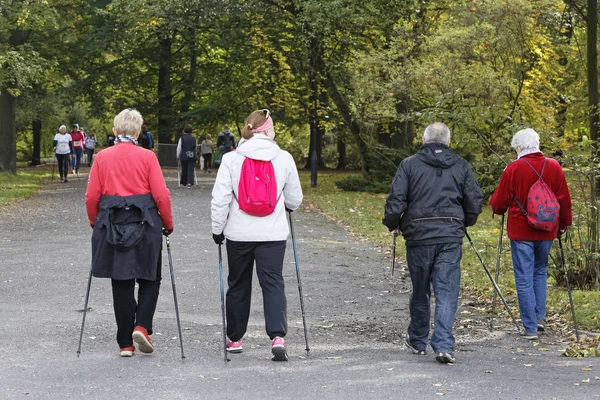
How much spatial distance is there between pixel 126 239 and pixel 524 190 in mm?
3570

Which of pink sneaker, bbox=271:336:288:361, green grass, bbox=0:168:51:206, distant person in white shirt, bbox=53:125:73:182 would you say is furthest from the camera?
A: distant person in white shirt, bbox=53:125:73:182

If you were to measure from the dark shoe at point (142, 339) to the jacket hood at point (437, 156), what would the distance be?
2461 mm

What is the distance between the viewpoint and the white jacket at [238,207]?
744 centimetres

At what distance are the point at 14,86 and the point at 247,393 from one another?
34.6 m

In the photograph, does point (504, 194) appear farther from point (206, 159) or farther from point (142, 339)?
point (206, 159)

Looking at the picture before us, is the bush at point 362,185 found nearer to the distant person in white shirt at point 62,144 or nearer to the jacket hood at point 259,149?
the distant person in white shirt at point 62,144

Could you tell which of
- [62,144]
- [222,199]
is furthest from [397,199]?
[62,144]

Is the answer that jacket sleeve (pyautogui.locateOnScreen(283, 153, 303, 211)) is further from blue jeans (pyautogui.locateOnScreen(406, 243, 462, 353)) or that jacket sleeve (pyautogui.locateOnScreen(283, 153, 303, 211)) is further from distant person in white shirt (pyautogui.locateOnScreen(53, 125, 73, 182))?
distant person in white shirt (pyautogui.locateOnScreen(53, 125, 73, 182))

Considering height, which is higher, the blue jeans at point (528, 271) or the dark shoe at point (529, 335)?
the blue jeans at point (528, 271)

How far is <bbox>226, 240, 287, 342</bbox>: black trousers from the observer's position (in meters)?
7.51

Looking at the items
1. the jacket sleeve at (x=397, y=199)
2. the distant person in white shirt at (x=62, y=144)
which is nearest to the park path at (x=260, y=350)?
the jacket sleeve at (x=397, y=199)

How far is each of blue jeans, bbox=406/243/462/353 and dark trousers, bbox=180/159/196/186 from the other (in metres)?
22.6

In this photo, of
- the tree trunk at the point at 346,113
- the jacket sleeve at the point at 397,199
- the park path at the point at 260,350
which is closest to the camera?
the park path at the point at 260,350

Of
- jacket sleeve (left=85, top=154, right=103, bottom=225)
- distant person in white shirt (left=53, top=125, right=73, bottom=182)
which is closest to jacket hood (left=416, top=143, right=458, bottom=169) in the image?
jacket sleeve (left=85, top=154, right=103, bottom=225)
